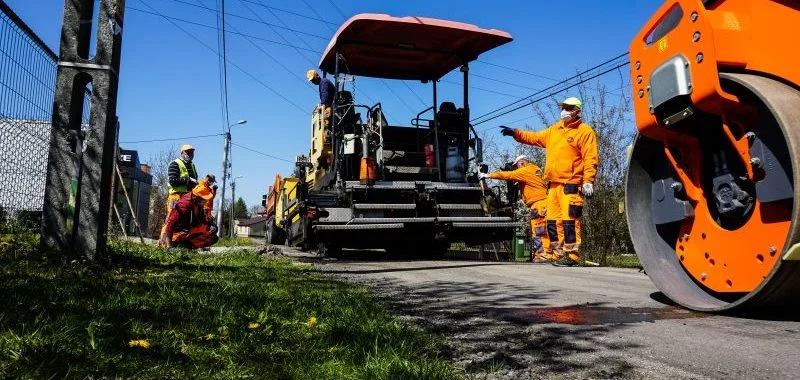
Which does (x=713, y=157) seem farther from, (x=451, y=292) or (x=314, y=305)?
(x=314, y=305)

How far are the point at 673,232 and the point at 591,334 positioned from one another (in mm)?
1398

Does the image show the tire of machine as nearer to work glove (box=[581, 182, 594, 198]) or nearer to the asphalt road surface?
the asphalt road surface

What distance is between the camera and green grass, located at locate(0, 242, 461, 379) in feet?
6.12

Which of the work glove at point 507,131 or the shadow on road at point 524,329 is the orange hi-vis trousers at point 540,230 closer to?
the work glove at point 507,131

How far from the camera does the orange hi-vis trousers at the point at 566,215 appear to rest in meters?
7.46

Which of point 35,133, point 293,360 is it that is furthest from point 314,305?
point 35,133

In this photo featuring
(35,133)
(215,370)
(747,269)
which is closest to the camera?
(215,370)

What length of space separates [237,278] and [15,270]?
1.47 metres

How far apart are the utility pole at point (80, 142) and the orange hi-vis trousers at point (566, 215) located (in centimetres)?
536

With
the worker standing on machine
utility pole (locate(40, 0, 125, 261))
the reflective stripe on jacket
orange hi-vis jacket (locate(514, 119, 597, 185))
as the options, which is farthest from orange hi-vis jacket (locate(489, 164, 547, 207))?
utility pole (locate(40, 0, 125, 261))

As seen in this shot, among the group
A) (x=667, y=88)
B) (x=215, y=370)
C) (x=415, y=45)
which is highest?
(x=415, y=45)

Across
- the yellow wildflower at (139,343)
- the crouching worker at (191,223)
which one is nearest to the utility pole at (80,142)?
the yellow wildflower at (139,343)

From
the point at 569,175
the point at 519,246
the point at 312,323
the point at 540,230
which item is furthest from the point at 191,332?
the point at 519,246

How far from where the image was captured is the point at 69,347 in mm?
1950
